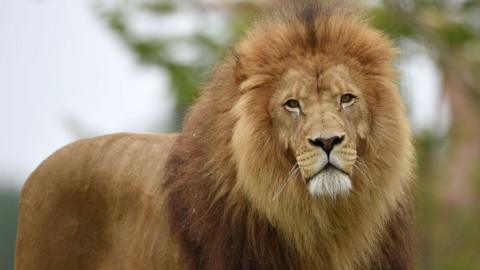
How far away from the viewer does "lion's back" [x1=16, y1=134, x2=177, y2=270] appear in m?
7.19

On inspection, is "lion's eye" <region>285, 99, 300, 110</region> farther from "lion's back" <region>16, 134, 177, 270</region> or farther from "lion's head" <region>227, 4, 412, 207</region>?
"lion's back" <region>16, 134, 177, 270</region>

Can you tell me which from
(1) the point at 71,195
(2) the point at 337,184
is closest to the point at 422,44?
(1) the point at 71,195

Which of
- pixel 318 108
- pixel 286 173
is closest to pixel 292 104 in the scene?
pixel 318 108

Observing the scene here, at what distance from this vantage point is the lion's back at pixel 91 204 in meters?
7.19

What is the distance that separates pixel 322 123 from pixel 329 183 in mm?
247

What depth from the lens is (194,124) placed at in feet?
22.1

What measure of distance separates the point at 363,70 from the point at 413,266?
96cm

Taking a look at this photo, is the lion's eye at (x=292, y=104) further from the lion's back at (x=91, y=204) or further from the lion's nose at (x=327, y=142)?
the lion's back at (x=91, y=204)

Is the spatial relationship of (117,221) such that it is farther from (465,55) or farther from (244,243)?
(465,55)

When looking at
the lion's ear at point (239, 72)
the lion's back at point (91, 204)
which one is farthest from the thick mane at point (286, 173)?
the lion's back at point (91, 204)

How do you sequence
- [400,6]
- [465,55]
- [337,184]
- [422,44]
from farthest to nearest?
[465,55] < [422,44] < [400,6] < [337,184]

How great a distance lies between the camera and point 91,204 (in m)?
7.31

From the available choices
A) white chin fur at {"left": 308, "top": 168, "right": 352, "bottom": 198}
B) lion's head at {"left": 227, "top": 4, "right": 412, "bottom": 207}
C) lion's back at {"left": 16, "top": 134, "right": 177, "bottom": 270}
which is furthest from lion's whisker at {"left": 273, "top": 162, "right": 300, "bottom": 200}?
lion's back at {"left": 16, "top": 134, "right": 177, "bottom": 270}

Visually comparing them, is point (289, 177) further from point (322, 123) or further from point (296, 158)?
point (322, 123)
